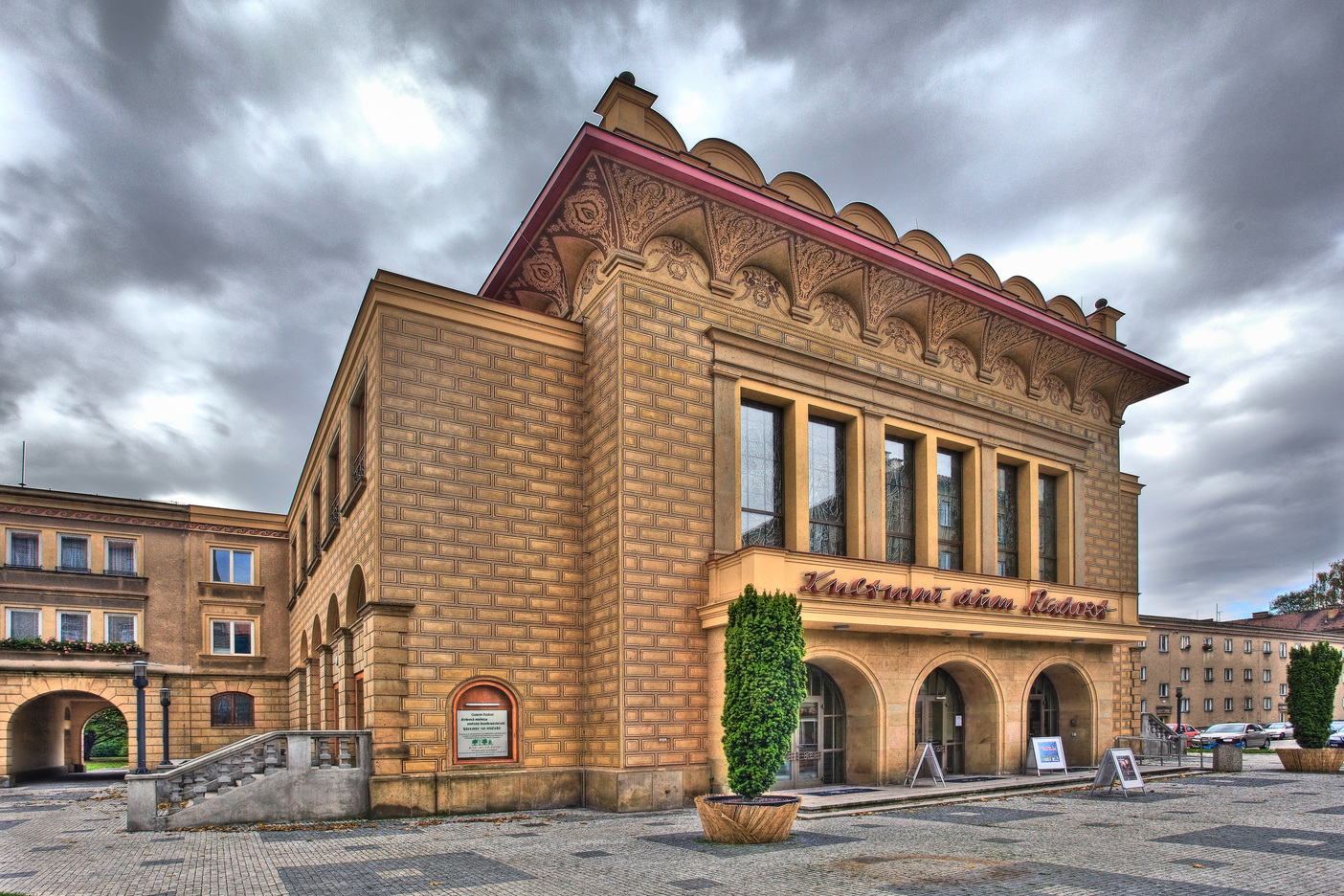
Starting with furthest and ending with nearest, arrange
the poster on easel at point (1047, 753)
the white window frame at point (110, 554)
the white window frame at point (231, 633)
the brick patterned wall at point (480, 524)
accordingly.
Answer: the white window frame at point (231, 633) → the white window frame at point (110, 554) → the poster on easel at point (1047, 753) → the brick patterned wall at point (480, 524)

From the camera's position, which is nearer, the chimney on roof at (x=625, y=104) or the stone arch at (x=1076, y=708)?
the chimney on roof at (x=625, y=104)

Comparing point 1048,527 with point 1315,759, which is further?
point 1048,527

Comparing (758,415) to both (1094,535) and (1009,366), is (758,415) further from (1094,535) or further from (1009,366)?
(1094,535)

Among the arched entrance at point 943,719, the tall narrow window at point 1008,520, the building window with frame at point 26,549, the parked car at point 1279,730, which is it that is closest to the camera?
the arched entrance at point 943,719

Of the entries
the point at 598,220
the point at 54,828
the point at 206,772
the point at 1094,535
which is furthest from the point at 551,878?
the point at 1094,535

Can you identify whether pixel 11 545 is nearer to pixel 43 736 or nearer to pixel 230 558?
pixel 230 558

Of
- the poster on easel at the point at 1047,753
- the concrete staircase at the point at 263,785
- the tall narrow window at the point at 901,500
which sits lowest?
the poster on easel at the point at 1047,753

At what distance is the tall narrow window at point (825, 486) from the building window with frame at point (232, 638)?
77.7 ft

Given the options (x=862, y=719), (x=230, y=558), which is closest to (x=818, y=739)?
(x=862, y=719)

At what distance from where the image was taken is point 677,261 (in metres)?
19.1

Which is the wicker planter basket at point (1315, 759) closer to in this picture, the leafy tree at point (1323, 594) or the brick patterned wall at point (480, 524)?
the brick patterned wall at point (480, 524)

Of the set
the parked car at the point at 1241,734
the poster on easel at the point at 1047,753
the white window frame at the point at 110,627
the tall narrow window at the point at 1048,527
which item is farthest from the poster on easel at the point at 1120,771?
the white window frame at the point at 110,627

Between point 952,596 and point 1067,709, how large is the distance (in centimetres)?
733

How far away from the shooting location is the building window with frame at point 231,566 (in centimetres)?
3397
